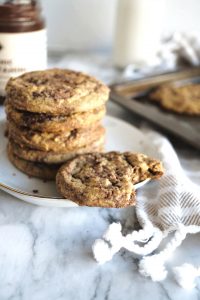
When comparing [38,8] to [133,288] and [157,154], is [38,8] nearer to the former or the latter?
[157,154]

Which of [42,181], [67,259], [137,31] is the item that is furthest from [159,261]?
[137,31]

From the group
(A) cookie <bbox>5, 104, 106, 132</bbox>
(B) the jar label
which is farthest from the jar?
(A) cookie <bbox>5, 104, 106, 132</bbox>

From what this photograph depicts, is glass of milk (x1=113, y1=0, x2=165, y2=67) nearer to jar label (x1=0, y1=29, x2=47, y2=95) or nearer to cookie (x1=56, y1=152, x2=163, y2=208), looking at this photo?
jar label (x1=0, y1=29, x2=47, y2=95)

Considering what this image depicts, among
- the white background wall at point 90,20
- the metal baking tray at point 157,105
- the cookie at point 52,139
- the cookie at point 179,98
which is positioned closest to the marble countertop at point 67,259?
the cookie at point 52,139

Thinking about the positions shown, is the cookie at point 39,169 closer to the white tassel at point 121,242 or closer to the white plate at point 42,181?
the white plate at point 42,181

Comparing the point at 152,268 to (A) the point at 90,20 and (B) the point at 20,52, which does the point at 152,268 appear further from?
(A) the point at 90,20
